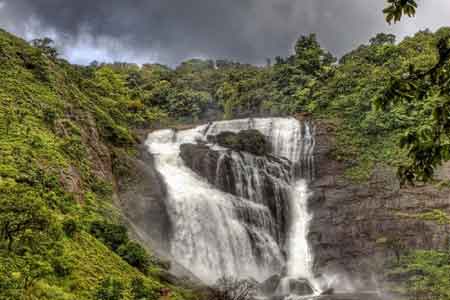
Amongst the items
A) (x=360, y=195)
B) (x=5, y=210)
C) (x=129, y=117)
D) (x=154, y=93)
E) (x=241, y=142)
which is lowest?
(x=5, y=210)

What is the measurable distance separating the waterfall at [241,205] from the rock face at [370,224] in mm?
1194

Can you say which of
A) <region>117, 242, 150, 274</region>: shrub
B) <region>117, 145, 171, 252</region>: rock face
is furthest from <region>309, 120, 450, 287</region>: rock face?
<region>117, 242, 150, 274</region>: shrub

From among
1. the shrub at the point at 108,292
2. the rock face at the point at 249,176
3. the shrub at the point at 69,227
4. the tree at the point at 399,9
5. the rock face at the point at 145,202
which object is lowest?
the shrub at the point at 108,292

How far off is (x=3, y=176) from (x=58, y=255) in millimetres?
3197

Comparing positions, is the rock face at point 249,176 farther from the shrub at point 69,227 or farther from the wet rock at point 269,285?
the shrub at point 69,227

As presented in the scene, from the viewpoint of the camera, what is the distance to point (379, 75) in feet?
115

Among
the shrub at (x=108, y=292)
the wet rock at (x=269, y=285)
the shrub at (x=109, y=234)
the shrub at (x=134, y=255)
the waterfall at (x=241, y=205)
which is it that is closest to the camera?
the shrub at (x=108, y=292)

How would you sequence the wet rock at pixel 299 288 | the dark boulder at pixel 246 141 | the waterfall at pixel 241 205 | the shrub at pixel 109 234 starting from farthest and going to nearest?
the dark boulder at pixel 246 141
the waterfall at pixel 241 205
the wet rock at pixel 299 288
the shrub at pixel 109 234

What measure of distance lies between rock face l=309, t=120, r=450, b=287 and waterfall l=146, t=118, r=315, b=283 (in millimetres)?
1194

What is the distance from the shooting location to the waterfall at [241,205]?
21.0 m

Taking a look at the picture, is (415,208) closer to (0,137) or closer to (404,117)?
(404,117)

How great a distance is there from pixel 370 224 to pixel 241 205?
7655 mm

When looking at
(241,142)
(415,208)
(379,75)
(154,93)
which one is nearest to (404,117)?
(379,75)

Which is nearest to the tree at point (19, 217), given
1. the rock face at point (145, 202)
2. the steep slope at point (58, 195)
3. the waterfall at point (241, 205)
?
the steep slope at point (58, 195)
